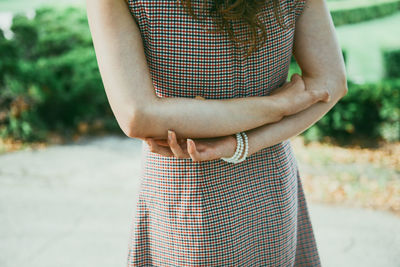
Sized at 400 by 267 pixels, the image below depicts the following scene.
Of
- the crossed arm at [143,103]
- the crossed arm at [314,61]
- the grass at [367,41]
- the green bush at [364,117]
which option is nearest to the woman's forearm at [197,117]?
the crossed arm at [143,103]

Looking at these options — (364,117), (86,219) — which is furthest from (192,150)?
(364,117)

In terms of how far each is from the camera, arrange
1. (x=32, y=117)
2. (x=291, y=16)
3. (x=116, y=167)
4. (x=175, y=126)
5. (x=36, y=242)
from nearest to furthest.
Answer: (x=175, y=126), (x=291, y=16), (x=36, y=242), (x=116, y=167), (x=32, y=117)

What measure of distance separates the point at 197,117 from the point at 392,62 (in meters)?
6.98

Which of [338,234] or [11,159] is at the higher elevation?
[11,159]

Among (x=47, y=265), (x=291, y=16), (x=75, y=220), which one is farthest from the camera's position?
(x=75, y=220)

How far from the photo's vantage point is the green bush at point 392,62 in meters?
7.00

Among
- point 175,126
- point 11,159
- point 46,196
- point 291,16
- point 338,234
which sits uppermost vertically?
point 291,16

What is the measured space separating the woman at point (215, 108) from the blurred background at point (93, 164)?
2368mm

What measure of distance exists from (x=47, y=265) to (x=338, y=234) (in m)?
2.70

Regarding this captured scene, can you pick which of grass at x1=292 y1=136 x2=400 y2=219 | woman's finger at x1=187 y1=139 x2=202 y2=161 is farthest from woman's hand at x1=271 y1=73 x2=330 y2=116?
grass at x1=292 y1=136 x2=400 y2=219

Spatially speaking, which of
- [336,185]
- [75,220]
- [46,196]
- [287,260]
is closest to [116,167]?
[46,196]

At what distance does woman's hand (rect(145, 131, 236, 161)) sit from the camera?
3.66 ft

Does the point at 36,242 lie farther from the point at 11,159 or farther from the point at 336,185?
Answer: the point at 336,185

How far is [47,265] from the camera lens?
3465 mm
